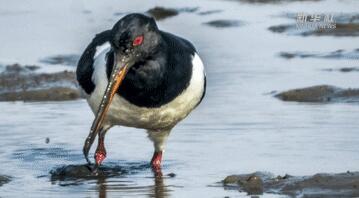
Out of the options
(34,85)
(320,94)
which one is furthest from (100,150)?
(34,85)

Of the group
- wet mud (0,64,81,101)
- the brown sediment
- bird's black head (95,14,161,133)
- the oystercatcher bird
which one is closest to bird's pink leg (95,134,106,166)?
the oystercatcher bird

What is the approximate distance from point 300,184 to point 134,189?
4.00 ft

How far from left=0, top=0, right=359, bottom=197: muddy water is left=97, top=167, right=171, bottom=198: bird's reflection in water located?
10 mm

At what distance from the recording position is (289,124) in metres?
11.0

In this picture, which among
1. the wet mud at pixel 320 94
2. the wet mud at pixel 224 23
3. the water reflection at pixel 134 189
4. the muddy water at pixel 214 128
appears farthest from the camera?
the wet mud at pixel 224 23

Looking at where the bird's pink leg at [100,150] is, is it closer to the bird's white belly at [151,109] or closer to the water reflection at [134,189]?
the bird's white belly at [151,109]

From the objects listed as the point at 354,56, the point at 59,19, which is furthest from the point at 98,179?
the point at 59,19

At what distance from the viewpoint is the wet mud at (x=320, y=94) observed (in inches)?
475

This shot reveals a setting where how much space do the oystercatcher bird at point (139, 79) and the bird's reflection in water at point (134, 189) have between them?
1.00ft

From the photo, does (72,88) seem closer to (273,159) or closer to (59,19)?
(273,159)

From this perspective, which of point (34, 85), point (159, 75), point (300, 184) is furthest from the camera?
point (34, 85)

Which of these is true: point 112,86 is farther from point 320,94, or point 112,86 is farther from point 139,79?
point 320,94

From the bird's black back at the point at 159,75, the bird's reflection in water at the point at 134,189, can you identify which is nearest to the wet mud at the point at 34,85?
the bird's black back at the point at 159,75

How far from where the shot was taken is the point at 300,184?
8.48m
